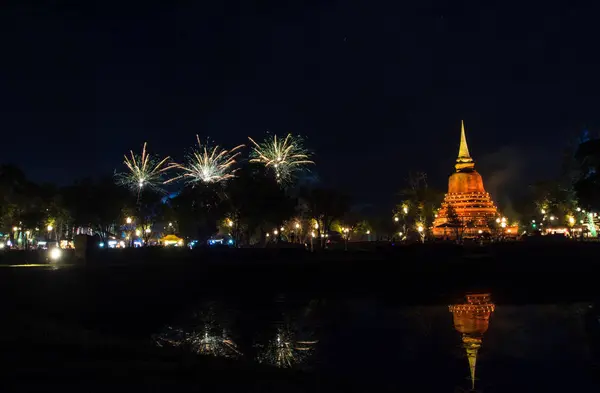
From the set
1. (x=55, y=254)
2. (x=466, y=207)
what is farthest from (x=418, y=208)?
(x=55, y=254)

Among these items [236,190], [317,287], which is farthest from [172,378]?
[236,190]

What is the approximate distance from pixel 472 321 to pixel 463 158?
89683 mm

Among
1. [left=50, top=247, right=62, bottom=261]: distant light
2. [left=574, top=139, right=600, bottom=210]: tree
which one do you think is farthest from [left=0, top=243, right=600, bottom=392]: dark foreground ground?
[left=574, top=139, right=600, bottom=210]: tree

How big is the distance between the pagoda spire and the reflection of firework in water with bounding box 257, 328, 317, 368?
89.2m

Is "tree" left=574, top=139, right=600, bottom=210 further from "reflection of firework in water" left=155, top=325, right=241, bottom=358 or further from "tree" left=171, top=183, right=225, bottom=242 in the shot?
"reflection of firework in water" left=155, top=325, right=241, bottom=358

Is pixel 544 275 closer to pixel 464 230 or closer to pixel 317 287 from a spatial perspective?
pixel 317 287

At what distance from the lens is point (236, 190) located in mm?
58031

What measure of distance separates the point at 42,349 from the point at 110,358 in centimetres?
168

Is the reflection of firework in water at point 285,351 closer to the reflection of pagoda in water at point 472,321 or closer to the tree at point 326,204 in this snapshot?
the reflection of pagoda in water at point 472,321

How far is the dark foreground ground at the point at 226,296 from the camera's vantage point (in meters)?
9.37

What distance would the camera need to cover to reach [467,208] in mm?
84750

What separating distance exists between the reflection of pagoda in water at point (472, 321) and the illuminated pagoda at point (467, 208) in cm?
5591

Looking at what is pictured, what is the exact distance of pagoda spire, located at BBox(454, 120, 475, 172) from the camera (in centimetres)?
10049

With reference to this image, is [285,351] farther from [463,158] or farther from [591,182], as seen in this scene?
[463,158]
